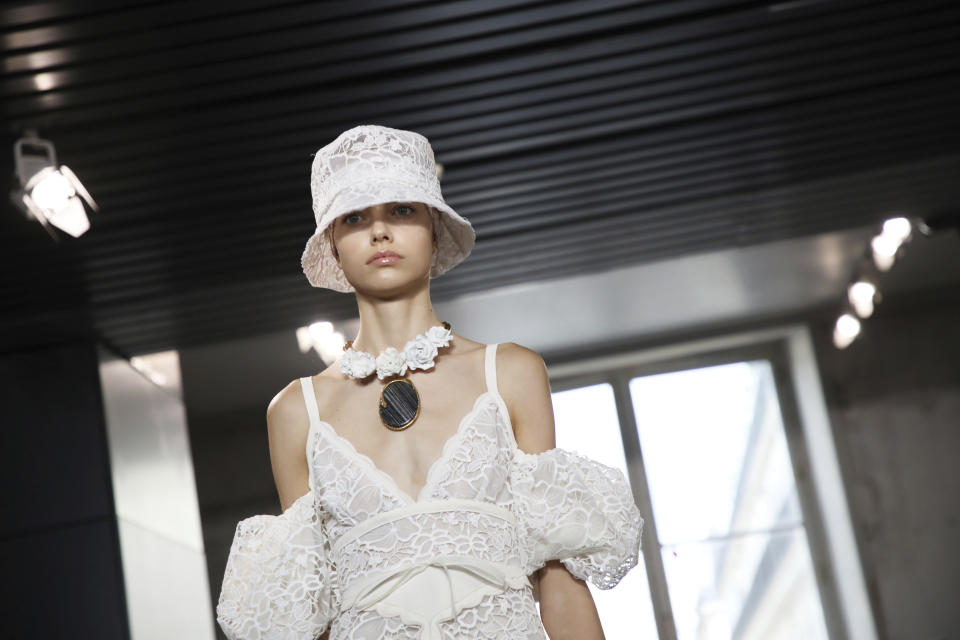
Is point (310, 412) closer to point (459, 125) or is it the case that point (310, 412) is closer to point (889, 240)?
point (459, 125)

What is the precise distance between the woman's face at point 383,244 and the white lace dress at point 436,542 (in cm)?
16

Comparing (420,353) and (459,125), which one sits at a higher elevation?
(459,125)

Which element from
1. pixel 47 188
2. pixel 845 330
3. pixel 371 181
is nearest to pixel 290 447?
pixel 371 181

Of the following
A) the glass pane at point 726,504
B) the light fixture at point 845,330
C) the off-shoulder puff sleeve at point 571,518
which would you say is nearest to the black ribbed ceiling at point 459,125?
the off-shoulder puff sleeve at point 571,518

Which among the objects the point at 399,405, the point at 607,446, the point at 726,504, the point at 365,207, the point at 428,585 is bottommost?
the point at 428,585

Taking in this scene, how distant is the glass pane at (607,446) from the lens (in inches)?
376

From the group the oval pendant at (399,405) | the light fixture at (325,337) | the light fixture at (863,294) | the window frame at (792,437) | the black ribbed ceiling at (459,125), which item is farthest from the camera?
the window frame at (792,437)

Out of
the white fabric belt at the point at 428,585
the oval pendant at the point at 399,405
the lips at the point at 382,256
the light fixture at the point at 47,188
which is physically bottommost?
the white fabric belt at the point at 428,585

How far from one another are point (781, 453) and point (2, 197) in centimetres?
715

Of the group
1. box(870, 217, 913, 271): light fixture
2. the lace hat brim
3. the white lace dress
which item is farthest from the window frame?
the white lace dress

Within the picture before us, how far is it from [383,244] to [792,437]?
8.87m

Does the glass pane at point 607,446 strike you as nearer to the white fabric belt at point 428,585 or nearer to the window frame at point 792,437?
the window frame at point 792,437

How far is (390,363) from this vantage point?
59.8 inches

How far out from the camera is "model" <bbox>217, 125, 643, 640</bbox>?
1407 mm
